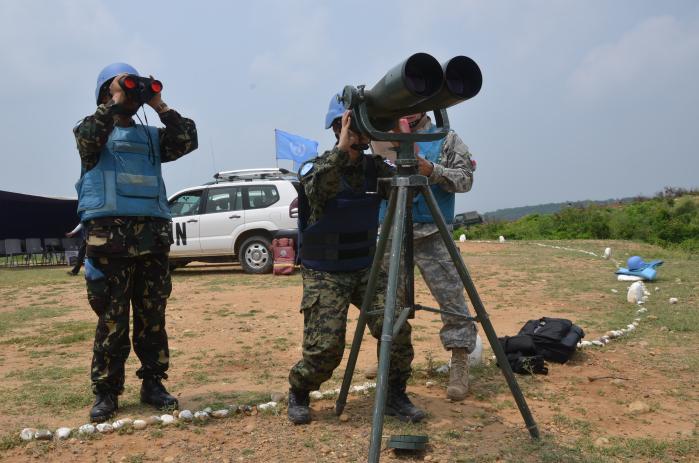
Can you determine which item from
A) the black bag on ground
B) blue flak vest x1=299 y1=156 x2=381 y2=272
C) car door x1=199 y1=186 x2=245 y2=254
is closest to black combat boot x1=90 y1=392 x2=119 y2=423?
blue flak vest x1=299 y1=156 x2=381 y2=272

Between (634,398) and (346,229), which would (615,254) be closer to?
(634,398)

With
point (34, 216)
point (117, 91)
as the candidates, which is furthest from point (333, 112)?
point (34, 216)

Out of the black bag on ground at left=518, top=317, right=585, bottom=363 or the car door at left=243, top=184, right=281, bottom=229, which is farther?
the car door at left=243, top=184, right=281, bottom=229

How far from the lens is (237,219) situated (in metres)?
11.2

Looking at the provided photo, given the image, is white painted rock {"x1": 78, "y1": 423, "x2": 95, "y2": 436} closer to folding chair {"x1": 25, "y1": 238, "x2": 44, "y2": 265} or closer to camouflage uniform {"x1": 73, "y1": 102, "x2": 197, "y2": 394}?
camouflage uniform {"x1": 73, "y1": 102, "x2": 197, "y2": 394}

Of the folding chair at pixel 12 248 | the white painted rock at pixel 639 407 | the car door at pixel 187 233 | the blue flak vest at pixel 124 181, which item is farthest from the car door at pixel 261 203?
the folding chair at pixel 12 248

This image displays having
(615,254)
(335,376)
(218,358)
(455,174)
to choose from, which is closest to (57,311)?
(218,358)

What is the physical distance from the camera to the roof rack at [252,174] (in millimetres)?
11586

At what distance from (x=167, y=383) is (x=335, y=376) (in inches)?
45.4

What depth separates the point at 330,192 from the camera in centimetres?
311

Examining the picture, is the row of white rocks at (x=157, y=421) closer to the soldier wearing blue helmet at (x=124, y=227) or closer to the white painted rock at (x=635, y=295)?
the soldier wearing blue helmet at (x=124, y=227)

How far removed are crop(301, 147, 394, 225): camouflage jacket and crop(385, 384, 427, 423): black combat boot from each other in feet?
3.46

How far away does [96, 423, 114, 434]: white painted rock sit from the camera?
3.24 m

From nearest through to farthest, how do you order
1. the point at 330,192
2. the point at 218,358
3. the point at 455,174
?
the point at 330,192
the point at 455,174
the point at 218,358
